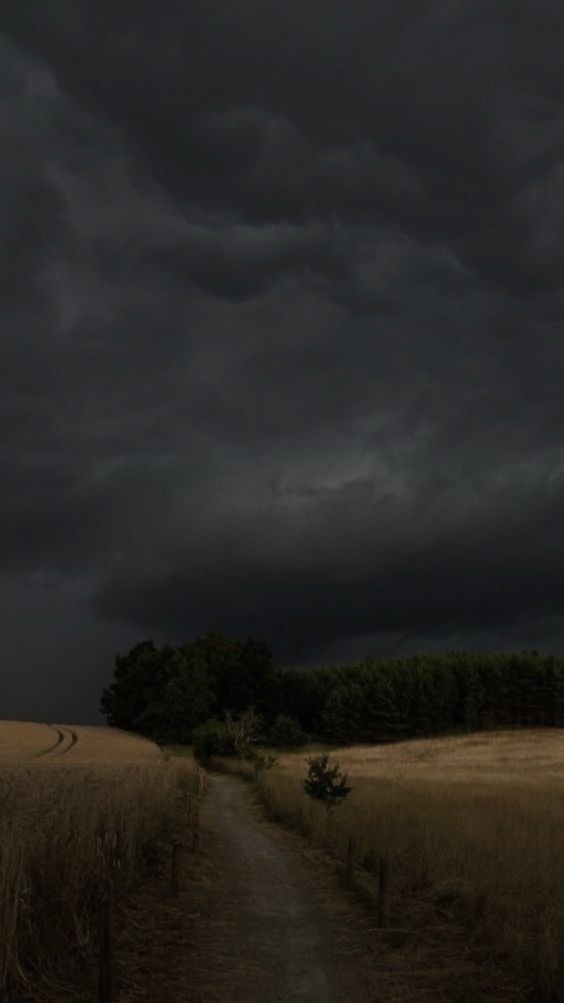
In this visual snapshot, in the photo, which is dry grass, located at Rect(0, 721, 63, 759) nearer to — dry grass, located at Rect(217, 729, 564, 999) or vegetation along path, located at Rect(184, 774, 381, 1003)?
dry grass, located at Rect(217, 729, 564, 999)

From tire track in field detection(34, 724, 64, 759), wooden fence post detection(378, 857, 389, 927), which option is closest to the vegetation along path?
wooden fence post detection(378, 857, 389, 927)

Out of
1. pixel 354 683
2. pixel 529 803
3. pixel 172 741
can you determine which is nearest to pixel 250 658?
pixel 354 683

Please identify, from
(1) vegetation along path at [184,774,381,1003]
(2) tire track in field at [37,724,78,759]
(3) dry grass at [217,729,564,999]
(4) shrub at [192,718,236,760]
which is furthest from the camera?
(4) shrub at [192,718,236,760]

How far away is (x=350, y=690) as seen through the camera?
125875 mm

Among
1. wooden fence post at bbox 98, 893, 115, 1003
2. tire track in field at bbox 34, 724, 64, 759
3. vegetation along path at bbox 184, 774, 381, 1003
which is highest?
tire track in field at bbox 34, 724, 64, 759

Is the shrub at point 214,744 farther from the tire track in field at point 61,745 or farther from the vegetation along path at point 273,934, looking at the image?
the vegetation along path at point 273,934

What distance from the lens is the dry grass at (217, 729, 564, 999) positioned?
39.2ft

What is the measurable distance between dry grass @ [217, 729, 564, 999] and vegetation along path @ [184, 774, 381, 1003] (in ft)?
4.25

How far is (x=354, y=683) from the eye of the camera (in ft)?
421

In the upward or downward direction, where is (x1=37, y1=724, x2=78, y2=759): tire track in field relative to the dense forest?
downward

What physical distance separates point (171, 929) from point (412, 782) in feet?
118

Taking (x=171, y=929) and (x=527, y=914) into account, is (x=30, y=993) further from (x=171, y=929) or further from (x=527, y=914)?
(x=527, y=914)

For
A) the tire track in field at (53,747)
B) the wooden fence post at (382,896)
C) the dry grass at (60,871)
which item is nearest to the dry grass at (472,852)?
the wooden fence post at (382,896)

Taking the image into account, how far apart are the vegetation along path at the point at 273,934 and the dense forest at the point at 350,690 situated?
95.5 metres
